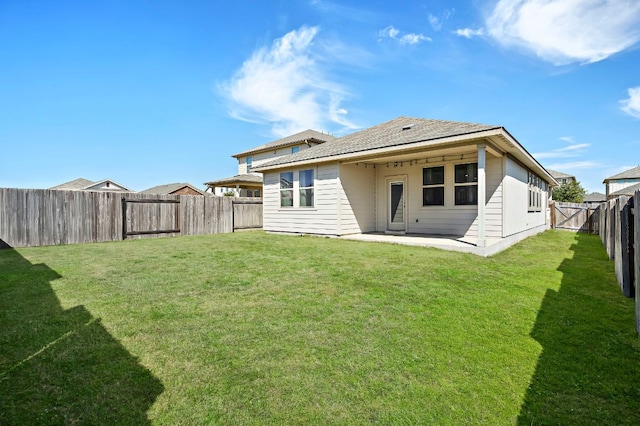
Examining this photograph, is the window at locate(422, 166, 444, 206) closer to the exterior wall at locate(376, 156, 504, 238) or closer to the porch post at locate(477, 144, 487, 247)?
the exterior wall at locate(376, 156, 504, 238)

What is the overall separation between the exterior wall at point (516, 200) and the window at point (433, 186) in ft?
6.44

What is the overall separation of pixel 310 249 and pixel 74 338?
578 cm

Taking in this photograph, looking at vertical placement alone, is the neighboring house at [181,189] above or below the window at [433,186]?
above

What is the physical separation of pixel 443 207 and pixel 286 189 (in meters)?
6.25

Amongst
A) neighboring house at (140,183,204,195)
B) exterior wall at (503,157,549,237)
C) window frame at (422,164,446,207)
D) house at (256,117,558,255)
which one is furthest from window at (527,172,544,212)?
neighboring house at (140,183,204,195)

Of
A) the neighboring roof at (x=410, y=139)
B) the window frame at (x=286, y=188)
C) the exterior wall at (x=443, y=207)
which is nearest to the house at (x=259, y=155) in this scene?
the window frame at (x=286, y=188)

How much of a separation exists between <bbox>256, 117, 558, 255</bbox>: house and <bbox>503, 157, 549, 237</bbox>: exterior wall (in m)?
0.03

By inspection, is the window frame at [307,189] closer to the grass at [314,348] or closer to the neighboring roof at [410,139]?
the neighboring roof at [410,139]

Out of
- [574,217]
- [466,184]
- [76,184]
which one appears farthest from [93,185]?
[574,217]

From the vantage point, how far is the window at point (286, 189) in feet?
41.7

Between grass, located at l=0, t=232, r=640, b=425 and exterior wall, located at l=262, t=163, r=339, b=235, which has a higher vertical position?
exterior wall, located at l=262, t=163, r=339, b=235

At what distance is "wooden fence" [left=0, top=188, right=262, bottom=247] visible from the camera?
9.42 metres

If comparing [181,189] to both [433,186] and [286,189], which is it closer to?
[286,189]

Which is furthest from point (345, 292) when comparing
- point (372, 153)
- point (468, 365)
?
point (372, 153)
